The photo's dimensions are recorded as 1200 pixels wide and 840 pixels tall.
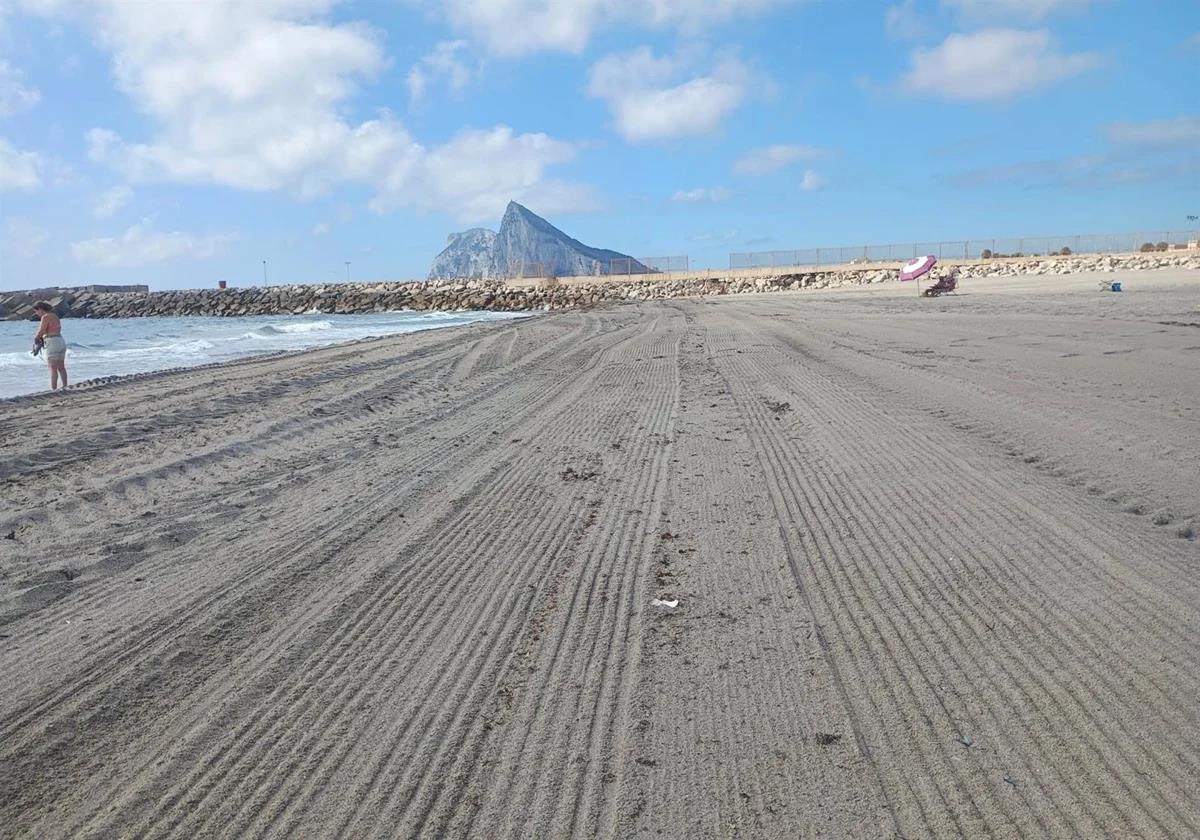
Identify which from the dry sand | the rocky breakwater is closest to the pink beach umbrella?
the rocky breakwater

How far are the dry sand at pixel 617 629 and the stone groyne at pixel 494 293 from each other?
4312 cm

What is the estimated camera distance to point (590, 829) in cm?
249

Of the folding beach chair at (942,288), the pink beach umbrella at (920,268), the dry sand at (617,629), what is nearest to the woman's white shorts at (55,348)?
the dry sand at (617,629)

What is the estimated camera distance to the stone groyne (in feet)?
173

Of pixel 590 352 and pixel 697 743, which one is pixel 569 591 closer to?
pixel 697 743

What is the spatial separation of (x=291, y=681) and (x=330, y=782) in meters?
0.76

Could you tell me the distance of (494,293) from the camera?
204 feet

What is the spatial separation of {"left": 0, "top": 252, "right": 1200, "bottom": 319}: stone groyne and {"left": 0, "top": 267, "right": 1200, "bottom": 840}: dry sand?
4312 centimetres

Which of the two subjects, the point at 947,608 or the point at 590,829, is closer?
the point at 590,829

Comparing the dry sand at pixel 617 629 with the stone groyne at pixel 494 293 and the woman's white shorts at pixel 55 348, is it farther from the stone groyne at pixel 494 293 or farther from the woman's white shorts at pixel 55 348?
the stone groyne at pixel 494 293

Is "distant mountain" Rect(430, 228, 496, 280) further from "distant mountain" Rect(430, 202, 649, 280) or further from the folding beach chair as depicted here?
the folding beach chair

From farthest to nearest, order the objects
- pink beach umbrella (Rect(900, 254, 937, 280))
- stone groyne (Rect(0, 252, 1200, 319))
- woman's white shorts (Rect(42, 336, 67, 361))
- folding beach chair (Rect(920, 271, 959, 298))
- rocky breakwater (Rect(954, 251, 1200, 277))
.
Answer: stone groyne (Rect(0, 252, 1200, 319)) → rocky breakwater (Rect(954, 251, 1200, 277)) → pink beach umbrella (Rect(900, 254, 937, 280)) → folding beach chair (Rect(920, 271, 959, 298)) → woman's white shorts (Rect(42, 336, 67, 361))

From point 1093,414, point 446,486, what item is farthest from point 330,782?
point 1093,414

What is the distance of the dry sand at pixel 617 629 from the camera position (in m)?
2.62
